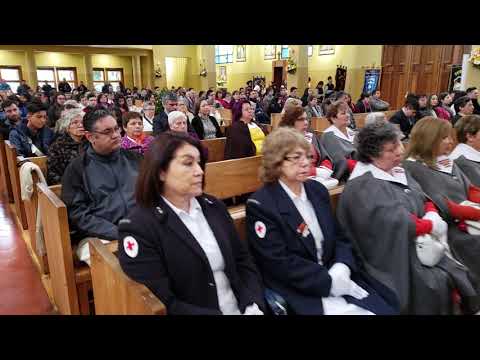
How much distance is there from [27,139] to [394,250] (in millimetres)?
3846

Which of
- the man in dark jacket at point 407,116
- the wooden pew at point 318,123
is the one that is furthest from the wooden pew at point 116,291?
the wooden pew at point 318,123

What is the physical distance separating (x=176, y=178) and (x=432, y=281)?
1493mm

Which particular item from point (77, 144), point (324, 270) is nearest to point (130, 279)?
point (324, 270)

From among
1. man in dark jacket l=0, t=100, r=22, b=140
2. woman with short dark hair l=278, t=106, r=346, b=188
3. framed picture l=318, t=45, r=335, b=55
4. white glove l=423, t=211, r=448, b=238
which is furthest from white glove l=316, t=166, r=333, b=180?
framed picture l=318, t=45, r=335, b=55

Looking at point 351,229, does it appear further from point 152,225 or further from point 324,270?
point 152,225

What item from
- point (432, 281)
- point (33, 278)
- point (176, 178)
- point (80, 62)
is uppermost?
point (80, 62)

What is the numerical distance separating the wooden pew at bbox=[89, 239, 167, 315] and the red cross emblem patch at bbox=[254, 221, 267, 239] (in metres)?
0.68

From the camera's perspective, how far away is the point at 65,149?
3.06m

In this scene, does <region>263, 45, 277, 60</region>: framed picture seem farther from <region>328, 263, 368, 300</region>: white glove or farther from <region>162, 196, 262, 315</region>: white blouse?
<region>162, 196, 262, 315</region>: white blouse

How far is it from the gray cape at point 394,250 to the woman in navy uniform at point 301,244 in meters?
0.13

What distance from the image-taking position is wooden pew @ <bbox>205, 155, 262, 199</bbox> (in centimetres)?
316

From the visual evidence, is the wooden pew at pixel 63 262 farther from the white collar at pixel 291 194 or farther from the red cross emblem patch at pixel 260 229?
the white collar at pixel 291 194

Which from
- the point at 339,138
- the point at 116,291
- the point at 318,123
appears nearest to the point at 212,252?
the point at 116,291
